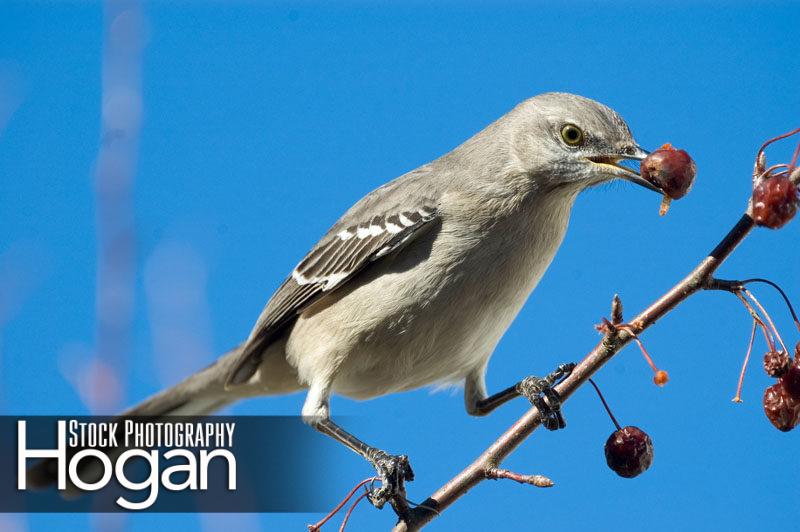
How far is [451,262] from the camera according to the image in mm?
4973

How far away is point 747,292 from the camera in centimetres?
320

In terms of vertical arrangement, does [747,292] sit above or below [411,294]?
below

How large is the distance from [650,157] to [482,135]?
168 centimetres

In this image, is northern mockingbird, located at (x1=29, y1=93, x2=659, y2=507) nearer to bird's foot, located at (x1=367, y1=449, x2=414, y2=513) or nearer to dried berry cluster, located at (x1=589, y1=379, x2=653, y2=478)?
bird's foot, located at (x1=367, y1=449, x2=414, y2=513)

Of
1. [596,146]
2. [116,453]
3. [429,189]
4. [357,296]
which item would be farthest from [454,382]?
[116,453]

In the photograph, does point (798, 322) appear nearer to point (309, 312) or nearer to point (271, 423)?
point (309, 312)

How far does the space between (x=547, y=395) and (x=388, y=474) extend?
0.91 meters

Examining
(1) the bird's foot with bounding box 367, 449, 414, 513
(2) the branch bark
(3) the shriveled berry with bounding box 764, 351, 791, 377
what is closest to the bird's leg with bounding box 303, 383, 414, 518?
(1) the bird's foot with bounding box 367, 449, 414, 513

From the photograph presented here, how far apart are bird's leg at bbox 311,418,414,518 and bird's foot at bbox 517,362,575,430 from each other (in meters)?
0.76

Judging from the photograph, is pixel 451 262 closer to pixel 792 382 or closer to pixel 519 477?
pixel 519 477

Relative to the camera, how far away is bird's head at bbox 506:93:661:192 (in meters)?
4.84

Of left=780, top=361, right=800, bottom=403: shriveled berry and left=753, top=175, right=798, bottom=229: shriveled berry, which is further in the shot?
left=780, top=361, right=800, bottom=403: shriveled berry

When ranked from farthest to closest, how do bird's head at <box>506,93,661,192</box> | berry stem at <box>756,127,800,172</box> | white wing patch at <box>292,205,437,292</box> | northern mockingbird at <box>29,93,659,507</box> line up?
1. white wing patch at <box>292,205,437,292</box>
2. northern mockingbird at <box>29,93,659,507</box>
3. bird's head at <box>506,93,661,192</box>
4. berry stem at <box>756,127,800,172</box>

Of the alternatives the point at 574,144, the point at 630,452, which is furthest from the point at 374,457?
the point at 574,144
